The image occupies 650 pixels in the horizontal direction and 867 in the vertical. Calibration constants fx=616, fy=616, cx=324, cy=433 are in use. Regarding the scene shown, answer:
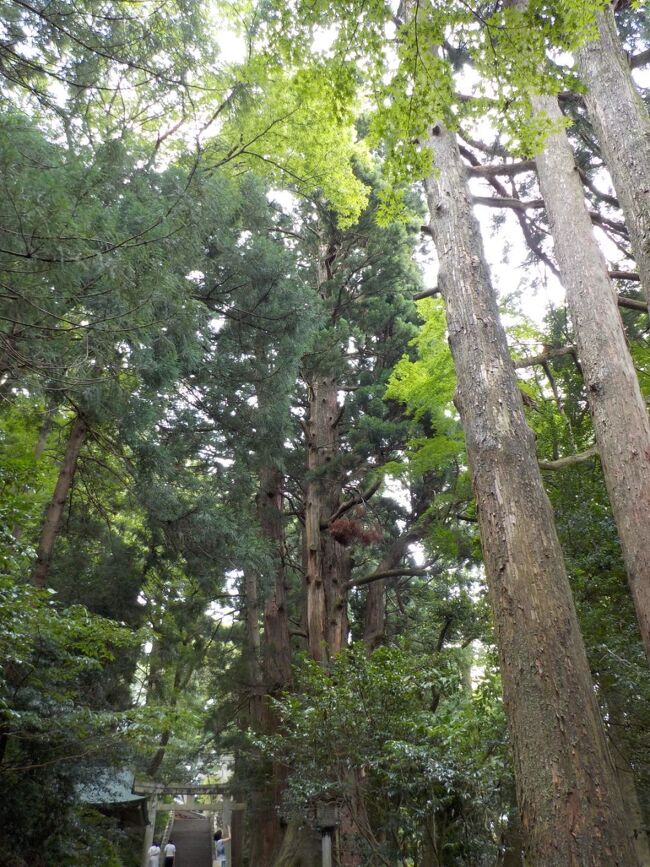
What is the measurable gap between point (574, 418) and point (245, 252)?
5.31m

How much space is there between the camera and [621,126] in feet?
15.3

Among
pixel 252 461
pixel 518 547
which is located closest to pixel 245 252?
pixel 252 461

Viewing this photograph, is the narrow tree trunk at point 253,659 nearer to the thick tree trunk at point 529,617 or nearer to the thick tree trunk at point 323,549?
the thick tree trunk at point 323,549

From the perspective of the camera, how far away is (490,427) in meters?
3.82

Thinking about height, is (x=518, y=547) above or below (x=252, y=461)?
below

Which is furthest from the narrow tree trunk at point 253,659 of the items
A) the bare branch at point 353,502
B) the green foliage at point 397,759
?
the green foliage at point 397,759

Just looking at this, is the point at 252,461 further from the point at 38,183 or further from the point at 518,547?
the point at 518,547

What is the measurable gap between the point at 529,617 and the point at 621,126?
3.79m

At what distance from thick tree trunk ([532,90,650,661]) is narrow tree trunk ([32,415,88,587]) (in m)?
6.11

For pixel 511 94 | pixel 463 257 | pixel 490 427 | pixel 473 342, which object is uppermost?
pixel 511 94

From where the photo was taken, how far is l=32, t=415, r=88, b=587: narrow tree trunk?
7.82m

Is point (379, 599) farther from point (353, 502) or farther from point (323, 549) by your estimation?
point (353, 502)

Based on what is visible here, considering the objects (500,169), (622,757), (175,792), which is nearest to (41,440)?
(500,169)

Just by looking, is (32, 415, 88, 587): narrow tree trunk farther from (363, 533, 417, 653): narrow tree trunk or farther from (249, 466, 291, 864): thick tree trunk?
(363, 533, 417, 653): narrow tree trunk
